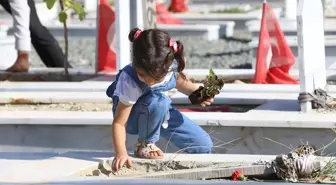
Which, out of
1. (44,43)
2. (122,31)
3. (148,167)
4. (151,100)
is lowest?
(148,167)

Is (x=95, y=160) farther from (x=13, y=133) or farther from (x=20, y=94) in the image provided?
(x=20, y=94)

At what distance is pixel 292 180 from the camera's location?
17.4ft

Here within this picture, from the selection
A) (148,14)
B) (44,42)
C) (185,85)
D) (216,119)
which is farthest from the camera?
(44,42)

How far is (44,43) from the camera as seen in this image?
32.7 feet

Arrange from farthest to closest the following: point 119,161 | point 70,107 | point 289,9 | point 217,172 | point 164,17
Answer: point 289,9 < point 164,17 < point 70,107 < point 119,161 < point 217,172

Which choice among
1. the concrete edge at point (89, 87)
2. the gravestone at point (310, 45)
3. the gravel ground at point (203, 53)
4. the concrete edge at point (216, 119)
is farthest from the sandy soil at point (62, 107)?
the gravel ground at point (203, 53)

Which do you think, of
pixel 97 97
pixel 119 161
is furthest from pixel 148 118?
pixel 97 97

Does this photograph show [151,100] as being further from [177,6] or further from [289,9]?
[177,6]

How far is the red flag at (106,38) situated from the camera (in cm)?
928

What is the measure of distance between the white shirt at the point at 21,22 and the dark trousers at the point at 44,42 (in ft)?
1.88

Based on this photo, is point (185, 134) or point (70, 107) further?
point (70, 107)

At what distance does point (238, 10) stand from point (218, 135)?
36.4 ft

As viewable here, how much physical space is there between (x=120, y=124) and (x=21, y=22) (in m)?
3.76

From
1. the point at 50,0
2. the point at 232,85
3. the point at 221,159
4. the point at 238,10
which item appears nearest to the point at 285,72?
the point at 232,85
